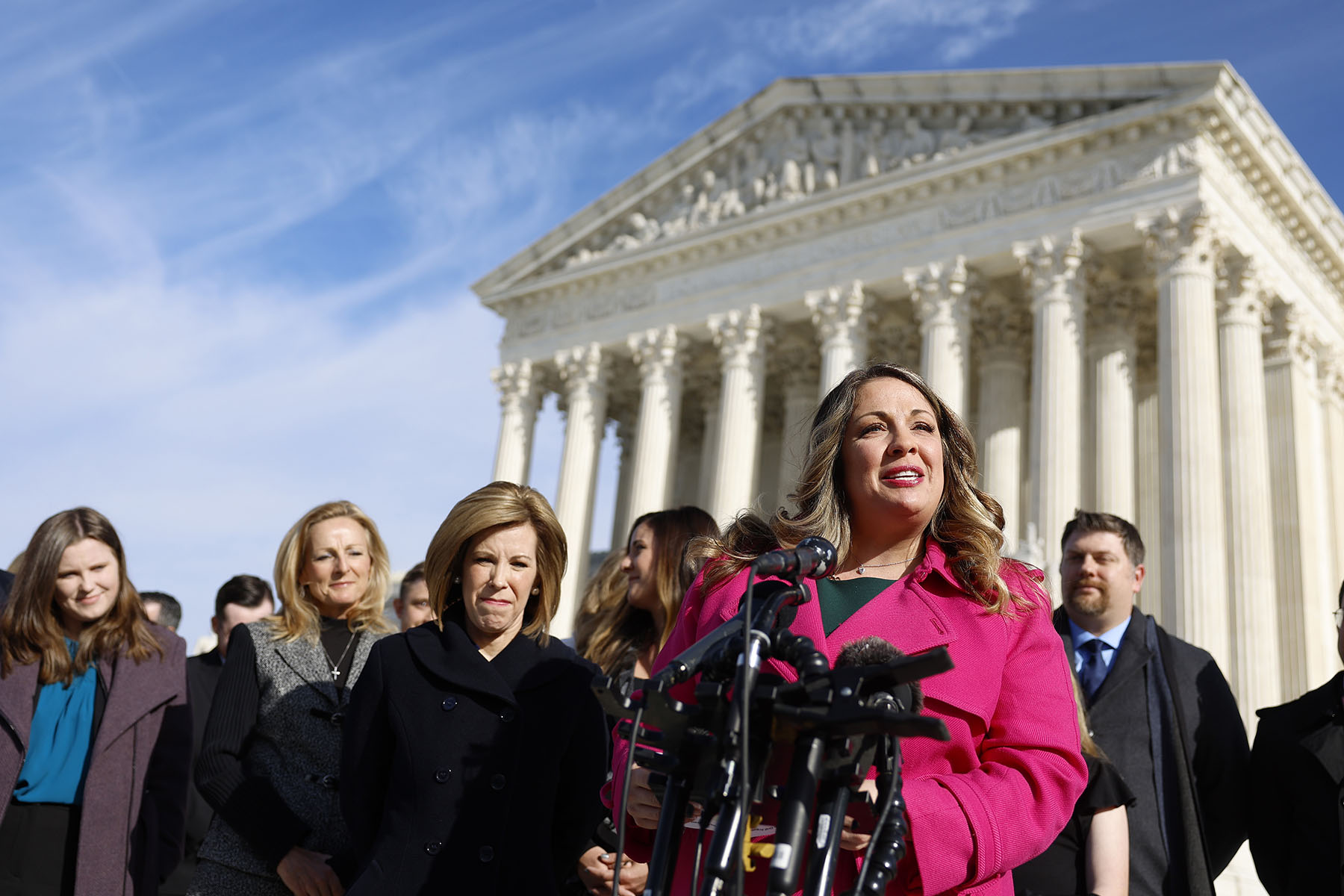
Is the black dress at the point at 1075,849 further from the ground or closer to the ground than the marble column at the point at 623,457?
closer to the ground

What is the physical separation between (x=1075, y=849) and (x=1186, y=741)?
1360mm

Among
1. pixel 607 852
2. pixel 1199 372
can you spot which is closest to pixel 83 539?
pixel 607 852

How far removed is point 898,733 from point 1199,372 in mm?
20536

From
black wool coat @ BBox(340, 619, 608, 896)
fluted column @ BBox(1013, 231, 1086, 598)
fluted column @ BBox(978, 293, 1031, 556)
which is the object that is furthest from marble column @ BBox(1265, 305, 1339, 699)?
black wool coat @ BBox(340, 619, 608, 896)

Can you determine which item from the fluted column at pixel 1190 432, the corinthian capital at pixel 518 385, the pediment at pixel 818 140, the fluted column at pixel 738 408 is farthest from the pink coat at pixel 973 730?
the corinthian capital at pixel 518 385

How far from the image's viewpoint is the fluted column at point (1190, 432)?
63.1 feet

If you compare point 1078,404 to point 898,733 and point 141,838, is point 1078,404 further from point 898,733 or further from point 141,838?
point 898,733

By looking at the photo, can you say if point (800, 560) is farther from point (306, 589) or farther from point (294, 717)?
point (306, 589)

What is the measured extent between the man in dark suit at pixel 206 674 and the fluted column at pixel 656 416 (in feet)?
63.9

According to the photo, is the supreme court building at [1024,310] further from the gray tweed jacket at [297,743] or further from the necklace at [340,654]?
the gray tweed jacket at [297,743]

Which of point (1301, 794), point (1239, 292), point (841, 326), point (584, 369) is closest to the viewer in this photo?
point (1301, 794)

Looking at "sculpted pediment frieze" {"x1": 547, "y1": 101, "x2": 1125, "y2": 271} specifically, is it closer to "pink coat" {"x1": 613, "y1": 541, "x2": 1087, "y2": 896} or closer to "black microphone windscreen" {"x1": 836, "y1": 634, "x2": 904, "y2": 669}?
"pink coat" {"x1": 613, "y1": 541, "x2": 1087, "y2": 896}

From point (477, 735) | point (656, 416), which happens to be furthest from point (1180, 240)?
point (477, 735)

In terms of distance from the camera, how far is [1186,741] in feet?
19.6
